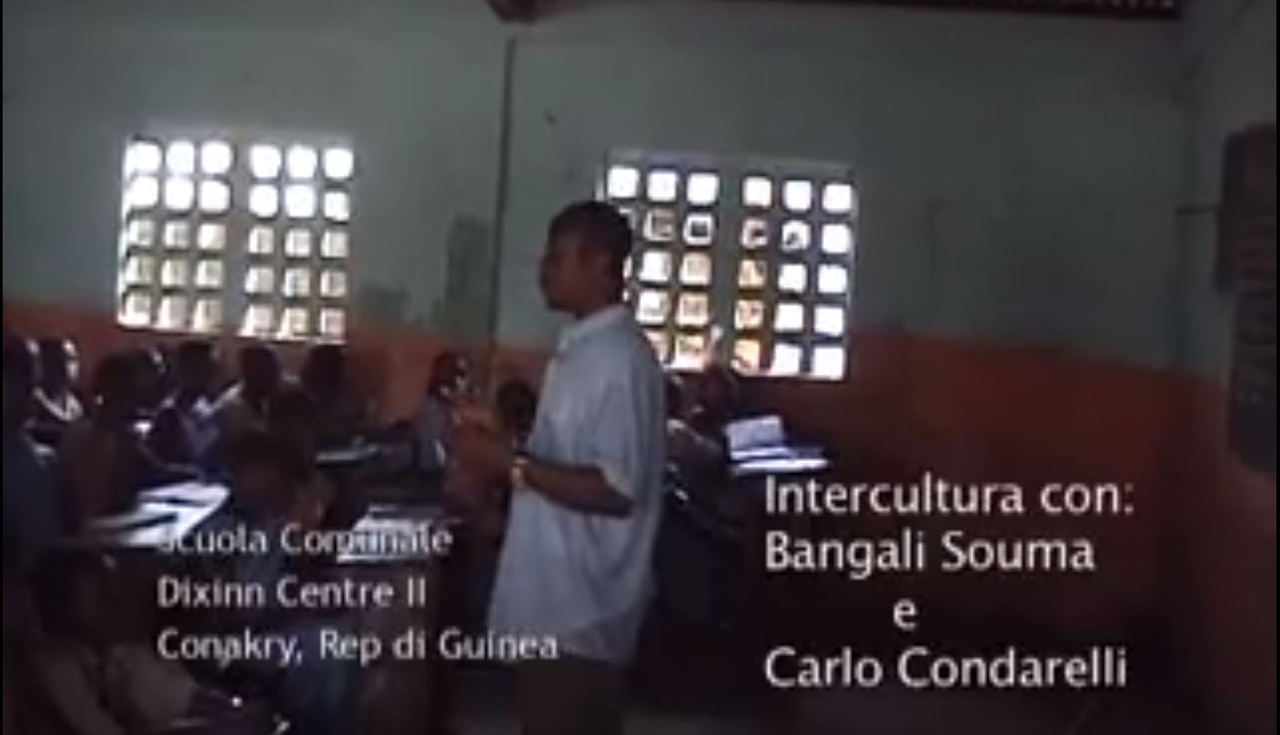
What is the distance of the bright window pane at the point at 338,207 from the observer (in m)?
2.04

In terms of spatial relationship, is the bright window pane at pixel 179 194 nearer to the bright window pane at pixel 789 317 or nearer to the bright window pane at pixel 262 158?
the bright window pane at pixel 262 158

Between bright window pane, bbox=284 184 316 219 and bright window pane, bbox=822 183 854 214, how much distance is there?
1.16 feet

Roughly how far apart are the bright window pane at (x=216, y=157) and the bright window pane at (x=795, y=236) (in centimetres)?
39

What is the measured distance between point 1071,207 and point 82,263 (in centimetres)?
68

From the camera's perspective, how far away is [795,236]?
2.05 metres

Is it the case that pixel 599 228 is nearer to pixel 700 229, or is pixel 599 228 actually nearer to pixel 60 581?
pixel 700 229

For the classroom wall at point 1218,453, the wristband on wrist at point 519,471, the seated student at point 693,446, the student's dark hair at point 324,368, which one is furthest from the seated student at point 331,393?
the classroom wall at point 1218,453

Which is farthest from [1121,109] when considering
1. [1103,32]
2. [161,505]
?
[161,505]

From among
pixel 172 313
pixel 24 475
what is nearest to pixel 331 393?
pixel 172 313

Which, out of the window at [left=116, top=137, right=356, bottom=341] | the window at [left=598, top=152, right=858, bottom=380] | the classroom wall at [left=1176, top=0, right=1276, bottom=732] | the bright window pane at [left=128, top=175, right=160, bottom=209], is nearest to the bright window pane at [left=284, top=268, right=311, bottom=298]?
the window at [left=116, top=137, right=356, bottom=341]

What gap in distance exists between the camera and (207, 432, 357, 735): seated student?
80.7 inches

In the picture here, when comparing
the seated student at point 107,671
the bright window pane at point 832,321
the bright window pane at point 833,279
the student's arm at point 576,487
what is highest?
the bright window pane at point 833,279

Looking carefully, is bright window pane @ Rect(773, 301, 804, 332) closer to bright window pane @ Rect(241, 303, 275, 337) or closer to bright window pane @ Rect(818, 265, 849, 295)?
bright window pane @ Rect(818, 265, 849, 295)

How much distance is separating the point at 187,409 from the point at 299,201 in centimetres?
16
